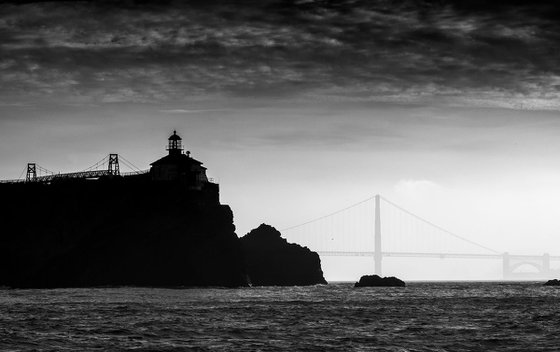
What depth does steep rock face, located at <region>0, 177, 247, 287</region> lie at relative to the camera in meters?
162

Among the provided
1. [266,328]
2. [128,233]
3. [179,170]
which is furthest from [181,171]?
[266,328]

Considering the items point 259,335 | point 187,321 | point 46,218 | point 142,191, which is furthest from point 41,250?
point 259,335

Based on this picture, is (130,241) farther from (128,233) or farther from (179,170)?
(179,170)

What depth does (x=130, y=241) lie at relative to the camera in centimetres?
16550

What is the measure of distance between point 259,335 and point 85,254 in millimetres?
112653

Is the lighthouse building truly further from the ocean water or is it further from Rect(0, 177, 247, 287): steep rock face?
the ocean water

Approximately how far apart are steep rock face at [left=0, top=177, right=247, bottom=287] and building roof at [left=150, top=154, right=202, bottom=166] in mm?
5785

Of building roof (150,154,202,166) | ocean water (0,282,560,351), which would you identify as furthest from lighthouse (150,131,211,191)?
ocean water (0,282,560,351)

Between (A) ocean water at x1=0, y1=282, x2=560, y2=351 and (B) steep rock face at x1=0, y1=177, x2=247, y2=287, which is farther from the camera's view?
(B) steep rock face at x1=0, y1=177, x2=247, y2=287

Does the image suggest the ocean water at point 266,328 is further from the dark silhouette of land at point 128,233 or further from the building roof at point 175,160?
the building roof at point 175,160

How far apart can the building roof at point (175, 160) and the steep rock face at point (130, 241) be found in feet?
19.0

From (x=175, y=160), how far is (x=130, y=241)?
18.1 metres

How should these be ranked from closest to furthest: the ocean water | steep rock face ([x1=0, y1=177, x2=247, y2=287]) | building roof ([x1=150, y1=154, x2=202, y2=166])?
the ocean water < steep rock face ([x1=0, y1=177, x2=247, y2=287]) < building roof ([x1=150, y1=154, x2=202, y2=166])

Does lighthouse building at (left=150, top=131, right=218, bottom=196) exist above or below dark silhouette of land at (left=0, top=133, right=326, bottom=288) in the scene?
above
